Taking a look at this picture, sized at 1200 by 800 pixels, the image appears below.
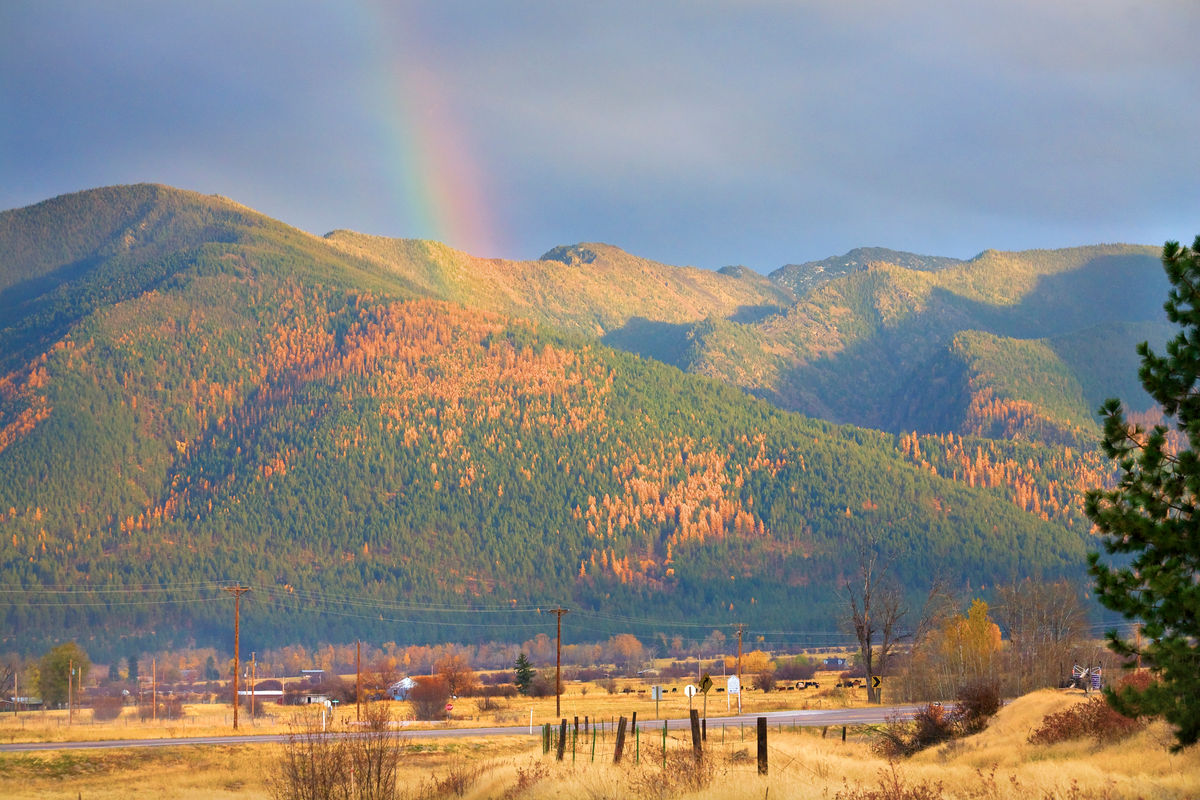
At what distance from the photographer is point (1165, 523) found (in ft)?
82.0

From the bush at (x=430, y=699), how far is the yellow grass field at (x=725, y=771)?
42992 millimetres

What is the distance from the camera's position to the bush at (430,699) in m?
121

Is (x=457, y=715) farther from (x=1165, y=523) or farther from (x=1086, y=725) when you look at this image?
(x=1165, y=523)

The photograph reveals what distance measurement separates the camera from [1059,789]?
30203 mm

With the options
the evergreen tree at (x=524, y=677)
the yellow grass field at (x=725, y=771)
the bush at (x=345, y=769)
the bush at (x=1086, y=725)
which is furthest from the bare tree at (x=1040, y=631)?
the bush at (x=345, y=769)

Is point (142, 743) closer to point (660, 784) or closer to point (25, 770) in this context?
point (25, 770)

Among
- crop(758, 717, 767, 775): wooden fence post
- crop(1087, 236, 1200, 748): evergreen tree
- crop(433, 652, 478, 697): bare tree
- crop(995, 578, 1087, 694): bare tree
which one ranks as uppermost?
crop(1087, 236, 1200, 748): evergreen tree

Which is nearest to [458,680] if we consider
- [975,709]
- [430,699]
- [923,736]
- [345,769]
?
[430,699]

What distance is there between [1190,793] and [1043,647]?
10724 cm

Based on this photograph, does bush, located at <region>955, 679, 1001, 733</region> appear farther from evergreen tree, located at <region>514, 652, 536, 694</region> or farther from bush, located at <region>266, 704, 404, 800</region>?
evergreen tree, located at <region>514, 652, 536, 694</region>

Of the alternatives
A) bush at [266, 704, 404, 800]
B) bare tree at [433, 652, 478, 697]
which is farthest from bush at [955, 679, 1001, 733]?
bare tree at [433, 652, 478, 697]

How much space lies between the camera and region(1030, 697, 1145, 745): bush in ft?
149

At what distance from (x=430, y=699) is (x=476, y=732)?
143 feet

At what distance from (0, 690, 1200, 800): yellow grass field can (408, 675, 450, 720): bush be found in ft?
141
